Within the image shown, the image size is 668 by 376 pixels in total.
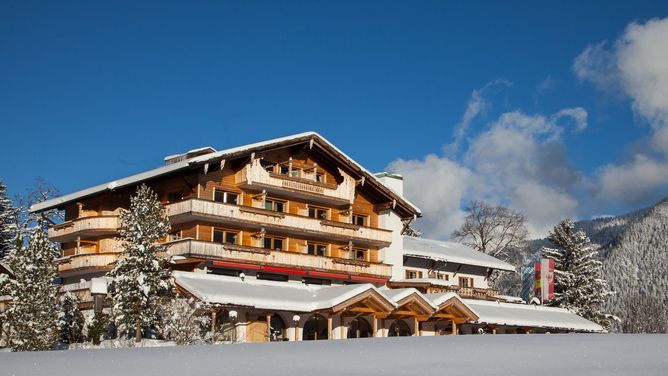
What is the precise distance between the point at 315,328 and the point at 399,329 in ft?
20.1

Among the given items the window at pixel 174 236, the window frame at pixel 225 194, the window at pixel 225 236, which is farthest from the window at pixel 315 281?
the window at pixel 174 236

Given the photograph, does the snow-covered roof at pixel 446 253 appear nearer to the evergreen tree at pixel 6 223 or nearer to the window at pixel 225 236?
the window at pixel 225 236

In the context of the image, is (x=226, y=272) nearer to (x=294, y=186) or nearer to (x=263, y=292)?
(x=263, y=292)

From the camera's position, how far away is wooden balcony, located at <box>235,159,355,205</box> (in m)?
44.1

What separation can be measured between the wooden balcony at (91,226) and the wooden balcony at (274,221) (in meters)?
4.56

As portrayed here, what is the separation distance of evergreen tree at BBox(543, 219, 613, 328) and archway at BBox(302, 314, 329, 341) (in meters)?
23.0

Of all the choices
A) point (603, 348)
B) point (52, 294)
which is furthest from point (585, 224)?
point (603, 348)

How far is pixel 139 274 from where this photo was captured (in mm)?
35500

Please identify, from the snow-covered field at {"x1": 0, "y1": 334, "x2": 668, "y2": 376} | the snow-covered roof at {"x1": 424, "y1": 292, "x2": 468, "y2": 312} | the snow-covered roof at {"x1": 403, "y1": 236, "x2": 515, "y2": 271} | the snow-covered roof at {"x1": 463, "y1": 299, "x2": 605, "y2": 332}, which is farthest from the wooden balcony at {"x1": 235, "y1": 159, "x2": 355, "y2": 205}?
the snow-covered field at {"x1": 0, "y1": 334, "x2": 668, "y2": 376}

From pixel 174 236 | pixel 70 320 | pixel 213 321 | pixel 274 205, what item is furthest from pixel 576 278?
pixel 70 320

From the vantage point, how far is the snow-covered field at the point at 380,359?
15.7m

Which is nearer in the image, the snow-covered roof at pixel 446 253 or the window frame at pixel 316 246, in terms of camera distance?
the window frame at pixel 316 246

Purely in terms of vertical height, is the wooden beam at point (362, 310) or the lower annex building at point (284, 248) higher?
the lower annex building at point (284, 248)

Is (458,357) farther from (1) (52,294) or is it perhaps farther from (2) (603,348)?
(1) (52,294)
